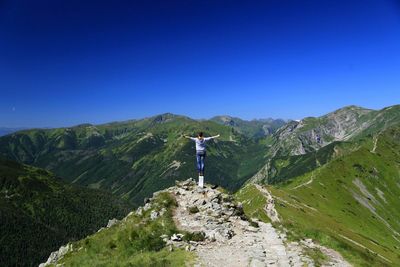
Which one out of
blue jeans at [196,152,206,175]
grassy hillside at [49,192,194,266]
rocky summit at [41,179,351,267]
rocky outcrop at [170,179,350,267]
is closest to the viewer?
grassy hillside at [49,192,194,266]

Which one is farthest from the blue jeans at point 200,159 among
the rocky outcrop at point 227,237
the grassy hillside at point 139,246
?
the grassy hillside at point 139,246

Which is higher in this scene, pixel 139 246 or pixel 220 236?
pixel 220 236

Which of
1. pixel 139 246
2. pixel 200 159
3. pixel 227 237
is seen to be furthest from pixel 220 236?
pixel 200 159

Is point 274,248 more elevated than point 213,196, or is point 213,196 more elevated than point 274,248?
point 213,196

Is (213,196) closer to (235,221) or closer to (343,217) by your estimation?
(235,221)

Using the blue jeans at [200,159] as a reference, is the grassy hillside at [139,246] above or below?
below

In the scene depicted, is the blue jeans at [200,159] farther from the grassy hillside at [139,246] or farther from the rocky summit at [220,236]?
the grassy hillside at [139,246]

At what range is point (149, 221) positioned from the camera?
3744cm

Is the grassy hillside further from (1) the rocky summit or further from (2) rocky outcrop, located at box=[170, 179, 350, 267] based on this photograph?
(2) rocky outcrop, located at box=[170, 179, 350, 267]

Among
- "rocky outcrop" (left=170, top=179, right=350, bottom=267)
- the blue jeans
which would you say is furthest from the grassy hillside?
the blue jeans

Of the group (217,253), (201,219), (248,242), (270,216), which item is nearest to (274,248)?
(248,242)

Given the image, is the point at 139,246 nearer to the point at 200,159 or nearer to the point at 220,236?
the point at 220,236

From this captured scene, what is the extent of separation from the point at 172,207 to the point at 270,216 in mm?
104033

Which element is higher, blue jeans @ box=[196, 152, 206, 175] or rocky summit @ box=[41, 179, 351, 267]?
blue jeans @ box=[196, 152, 206, 175]
